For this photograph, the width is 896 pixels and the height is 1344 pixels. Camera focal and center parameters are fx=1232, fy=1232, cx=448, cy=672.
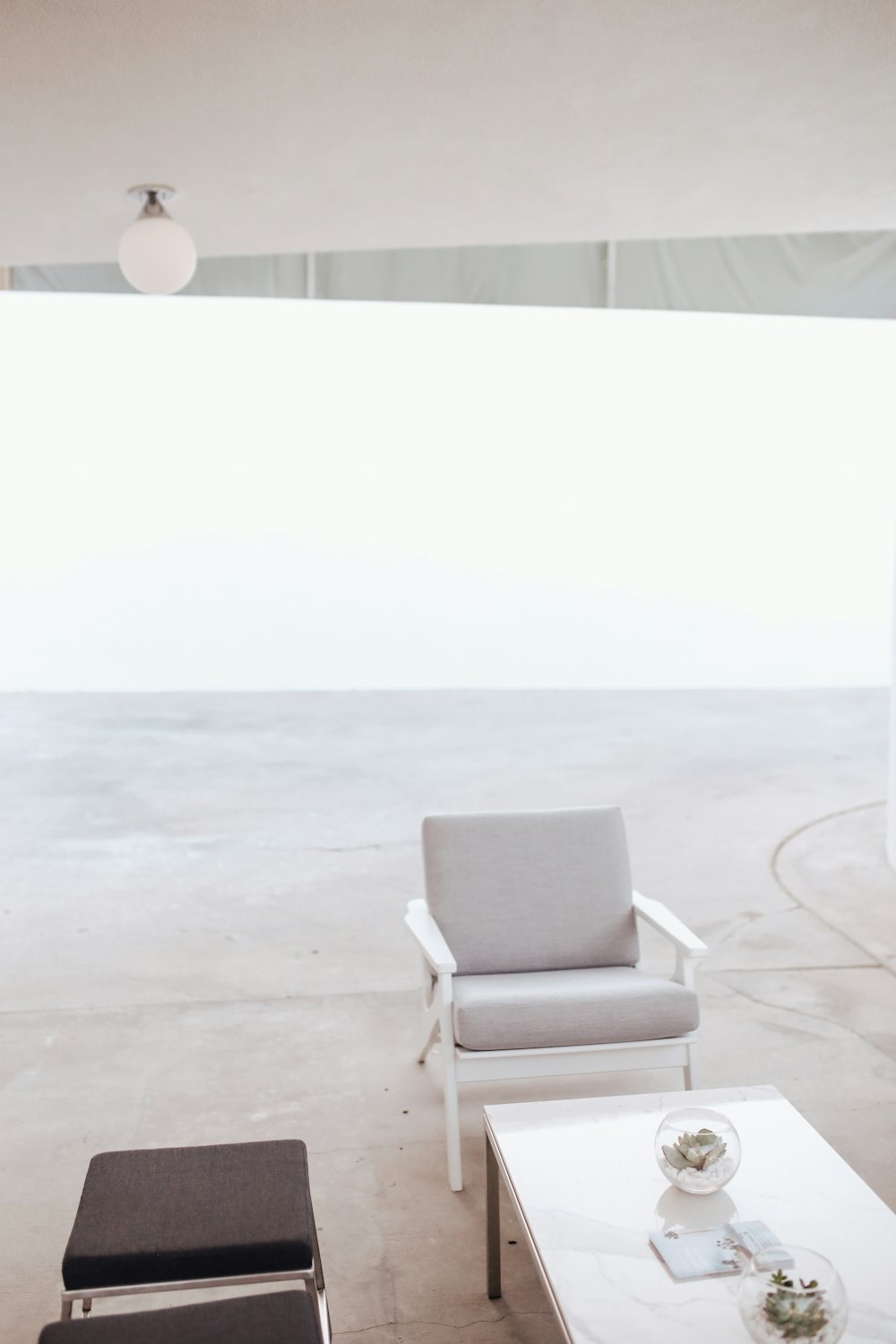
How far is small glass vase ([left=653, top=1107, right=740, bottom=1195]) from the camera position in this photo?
89.7 inches

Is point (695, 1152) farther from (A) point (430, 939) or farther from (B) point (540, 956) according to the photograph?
(B) point (540, 956)

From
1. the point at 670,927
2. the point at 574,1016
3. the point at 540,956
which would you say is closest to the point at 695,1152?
the point at 574,1016

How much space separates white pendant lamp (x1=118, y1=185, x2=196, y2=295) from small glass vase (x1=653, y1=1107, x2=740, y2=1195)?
3.33 m

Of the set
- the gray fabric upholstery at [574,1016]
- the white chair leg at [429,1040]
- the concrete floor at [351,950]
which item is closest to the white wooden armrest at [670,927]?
the gray fabric upholstery at [574,1016]

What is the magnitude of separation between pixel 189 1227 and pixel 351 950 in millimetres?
2548

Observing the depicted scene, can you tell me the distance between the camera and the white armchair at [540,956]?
119 inches

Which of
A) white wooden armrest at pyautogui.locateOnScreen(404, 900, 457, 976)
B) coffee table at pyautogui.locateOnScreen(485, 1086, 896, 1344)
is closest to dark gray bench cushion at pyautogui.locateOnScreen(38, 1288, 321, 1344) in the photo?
coffee table at pyautogui.locateOnScreen(485, 1086, 896, 1344)

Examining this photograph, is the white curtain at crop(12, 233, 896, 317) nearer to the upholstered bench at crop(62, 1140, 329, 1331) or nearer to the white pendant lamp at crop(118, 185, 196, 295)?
the white pendant lamp at crop(118, 185, 196, 295)

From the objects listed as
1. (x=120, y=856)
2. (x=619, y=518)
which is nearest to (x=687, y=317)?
(x=619, y=518)

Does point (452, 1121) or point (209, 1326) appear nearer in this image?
point (209, 1326)

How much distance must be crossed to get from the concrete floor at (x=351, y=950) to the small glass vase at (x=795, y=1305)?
76cm

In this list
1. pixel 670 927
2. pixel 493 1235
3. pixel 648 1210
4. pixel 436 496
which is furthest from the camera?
pixel 436 496

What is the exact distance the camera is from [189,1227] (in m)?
2.09

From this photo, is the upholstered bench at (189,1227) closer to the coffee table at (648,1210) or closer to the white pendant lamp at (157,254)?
the coffee table at (648,1210)
